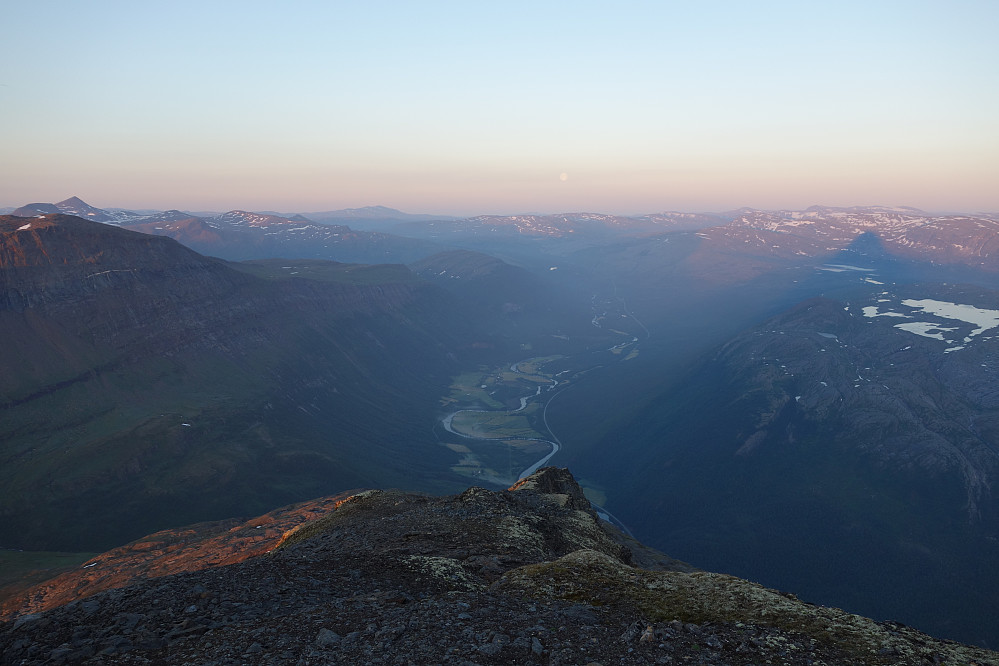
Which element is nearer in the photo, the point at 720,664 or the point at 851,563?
the point at 720,664

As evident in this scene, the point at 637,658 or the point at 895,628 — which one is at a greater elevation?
the point at 637,658

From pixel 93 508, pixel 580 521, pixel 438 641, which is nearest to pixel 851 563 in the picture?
pixel 580 521

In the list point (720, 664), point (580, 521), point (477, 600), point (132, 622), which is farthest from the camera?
point (580, 521)

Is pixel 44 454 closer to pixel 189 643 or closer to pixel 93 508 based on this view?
pixel 93 508

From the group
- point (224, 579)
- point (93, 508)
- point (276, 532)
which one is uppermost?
point (224, 579)

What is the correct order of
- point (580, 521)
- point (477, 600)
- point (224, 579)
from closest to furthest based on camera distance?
point (477, 600)
point (224, 579)
point (580, 521)

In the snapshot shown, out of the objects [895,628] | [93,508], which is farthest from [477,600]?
[93,508]
